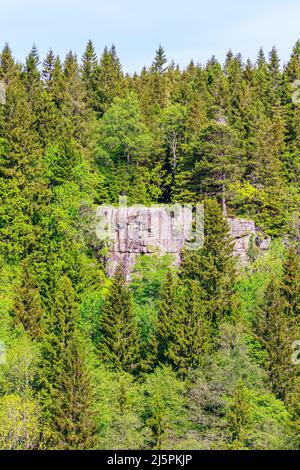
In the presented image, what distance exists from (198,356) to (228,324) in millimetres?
3248

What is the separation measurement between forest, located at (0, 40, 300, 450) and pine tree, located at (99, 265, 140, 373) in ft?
0.39

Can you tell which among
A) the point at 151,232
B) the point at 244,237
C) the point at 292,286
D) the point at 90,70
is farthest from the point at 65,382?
the point at 90,70

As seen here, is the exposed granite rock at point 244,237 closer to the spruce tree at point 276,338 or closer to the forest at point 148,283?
the forest at point 148,283

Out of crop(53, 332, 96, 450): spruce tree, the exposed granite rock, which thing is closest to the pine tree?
crop(53, 332, 96, 450): spruce tree

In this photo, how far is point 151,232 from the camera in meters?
62.3

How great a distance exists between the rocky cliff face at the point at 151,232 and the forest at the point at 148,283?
1065 mm

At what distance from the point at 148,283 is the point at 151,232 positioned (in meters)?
5.04

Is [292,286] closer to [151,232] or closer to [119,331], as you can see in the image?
[119,331]

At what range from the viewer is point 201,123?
244 ft

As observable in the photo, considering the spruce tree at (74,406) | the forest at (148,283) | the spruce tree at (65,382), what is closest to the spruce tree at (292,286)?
the forest at (148,283)

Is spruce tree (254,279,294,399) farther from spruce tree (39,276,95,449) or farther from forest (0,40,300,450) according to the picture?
spruce tree (39,276,95,449)

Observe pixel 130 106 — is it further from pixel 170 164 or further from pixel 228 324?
pixel 228 324
